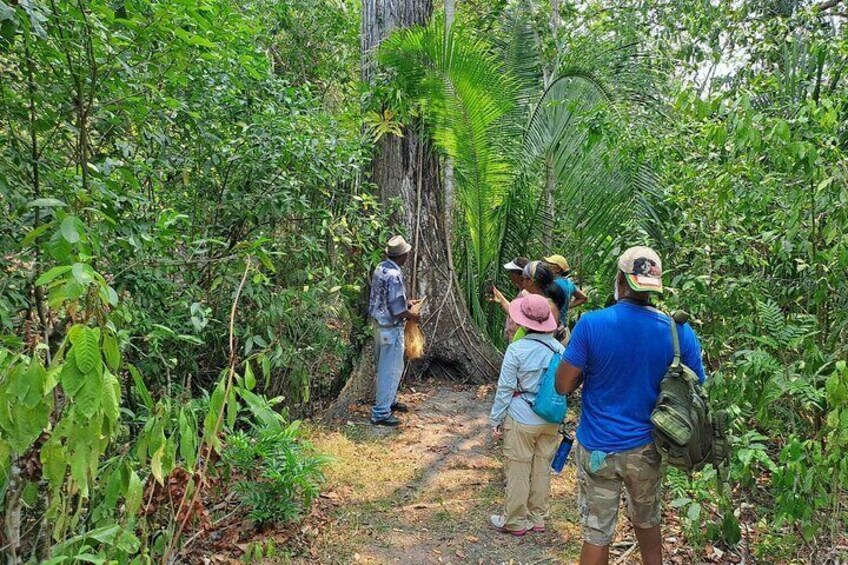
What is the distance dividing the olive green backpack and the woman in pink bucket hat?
1008 millimetres

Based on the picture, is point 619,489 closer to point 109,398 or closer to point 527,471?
point 527,471

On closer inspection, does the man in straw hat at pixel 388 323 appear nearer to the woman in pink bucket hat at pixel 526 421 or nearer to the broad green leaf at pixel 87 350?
the woman in pink bucket hat at pixel 526 421

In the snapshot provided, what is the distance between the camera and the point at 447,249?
708 cm

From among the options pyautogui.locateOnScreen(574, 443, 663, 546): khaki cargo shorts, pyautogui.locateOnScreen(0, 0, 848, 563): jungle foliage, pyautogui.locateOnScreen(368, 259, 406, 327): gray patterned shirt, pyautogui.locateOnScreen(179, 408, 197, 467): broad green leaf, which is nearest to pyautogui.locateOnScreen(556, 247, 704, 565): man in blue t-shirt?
pyautogui.locateOnScreen(574, 443, 663, 546): khaki cargo shorts

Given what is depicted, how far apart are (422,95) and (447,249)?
1.74 metres

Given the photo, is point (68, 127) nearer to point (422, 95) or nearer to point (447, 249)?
point (422, 95)

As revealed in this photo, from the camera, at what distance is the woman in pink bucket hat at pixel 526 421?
3.75m

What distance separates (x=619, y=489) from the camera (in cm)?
296

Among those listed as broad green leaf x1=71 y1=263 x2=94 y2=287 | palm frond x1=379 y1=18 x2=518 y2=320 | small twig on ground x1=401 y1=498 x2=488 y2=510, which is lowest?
small twig on ground x1=401 y1=498 x2=488 y2=510

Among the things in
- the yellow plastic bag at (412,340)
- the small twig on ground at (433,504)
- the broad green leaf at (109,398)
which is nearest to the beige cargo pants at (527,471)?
the small twig on ground at (433,504)

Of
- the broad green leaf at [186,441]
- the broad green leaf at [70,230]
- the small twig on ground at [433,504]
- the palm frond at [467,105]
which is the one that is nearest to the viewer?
the broad green leaf at [70,230]

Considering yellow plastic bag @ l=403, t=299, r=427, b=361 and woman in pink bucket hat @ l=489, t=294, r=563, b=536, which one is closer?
woman in pink bucket hat @ l=489, t=294, r=563, b=536

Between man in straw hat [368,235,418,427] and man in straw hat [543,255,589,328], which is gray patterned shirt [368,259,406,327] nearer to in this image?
man in straw hat [368,235,418,427]

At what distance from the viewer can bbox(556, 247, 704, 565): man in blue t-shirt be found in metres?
2.85
